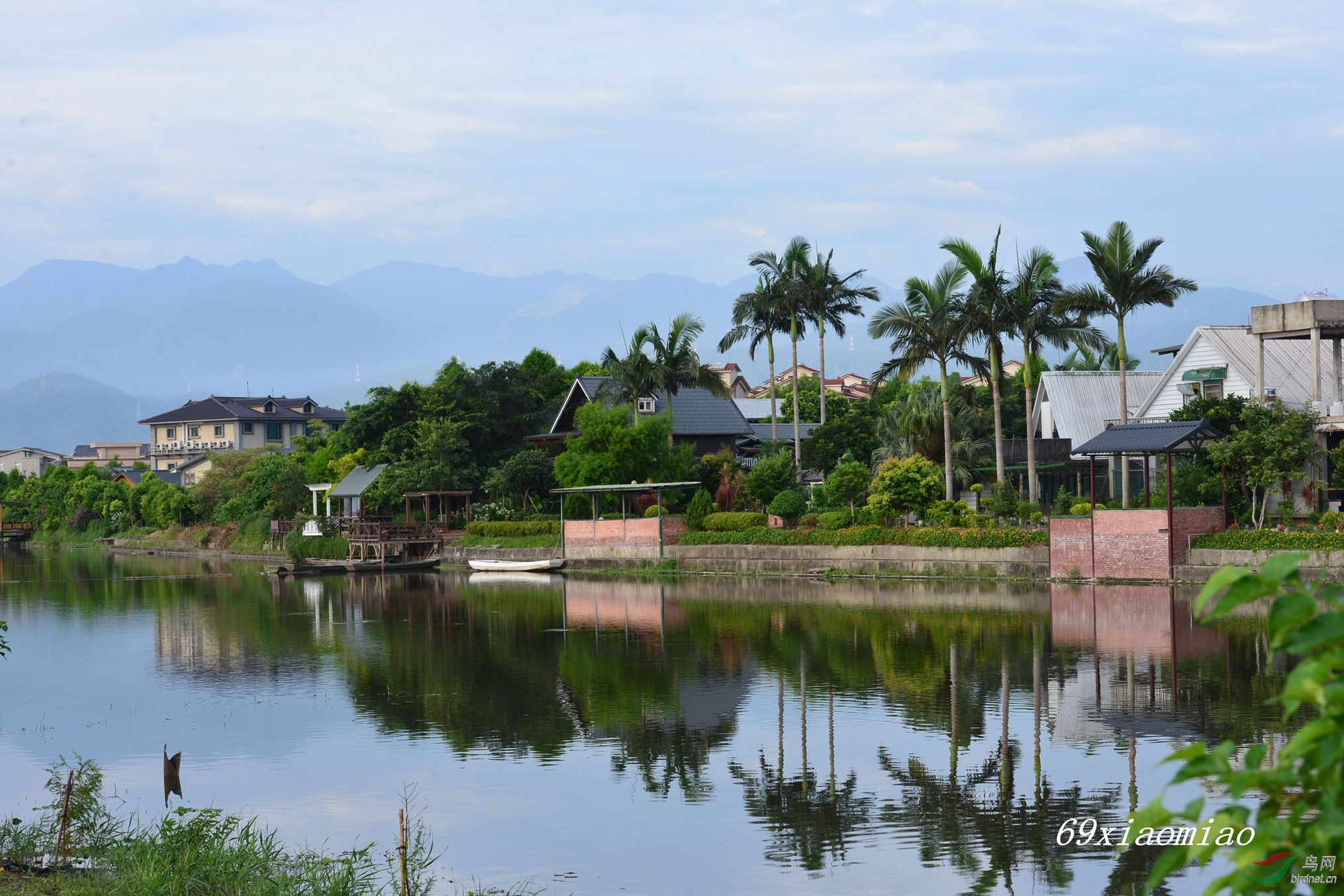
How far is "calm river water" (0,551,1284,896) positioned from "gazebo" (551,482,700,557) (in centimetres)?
1439

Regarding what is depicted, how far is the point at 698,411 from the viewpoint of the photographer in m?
67.7

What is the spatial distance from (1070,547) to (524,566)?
25303mm

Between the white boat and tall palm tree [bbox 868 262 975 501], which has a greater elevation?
tall palm tree [bbox 868 262 975 501]

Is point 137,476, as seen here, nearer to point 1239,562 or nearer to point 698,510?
point 698,510

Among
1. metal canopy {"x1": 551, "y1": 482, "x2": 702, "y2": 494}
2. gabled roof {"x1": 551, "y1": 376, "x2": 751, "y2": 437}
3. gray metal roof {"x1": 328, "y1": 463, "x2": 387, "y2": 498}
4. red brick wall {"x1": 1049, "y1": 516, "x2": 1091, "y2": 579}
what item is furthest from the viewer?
gray metal roof {"x1": 328, "y1": 463, "x2": 387, "y2": 498}

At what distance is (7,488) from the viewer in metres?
128

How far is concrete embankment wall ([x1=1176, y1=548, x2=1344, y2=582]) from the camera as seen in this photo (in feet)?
104

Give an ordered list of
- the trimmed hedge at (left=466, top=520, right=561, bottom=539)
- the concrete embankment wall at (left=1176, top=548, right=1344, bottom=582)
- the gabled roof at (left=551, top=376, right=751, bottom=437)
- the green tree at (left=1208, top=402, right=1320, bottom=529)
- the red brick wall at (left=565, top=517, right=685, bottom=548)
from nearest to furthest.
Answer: the concrete embankment wall at (left=1176, top=548, right=1344, bottom=582), the green tree at (left=1208, top=402, right=1320, bottom=529), the red brick wall at (left=565, top=517, right=685, bottom=548), the trimmed hedge at (left=466, top=520, right=561, bottom=539), the gabled roof at (left=551, top=376, right=751, bottom=437)

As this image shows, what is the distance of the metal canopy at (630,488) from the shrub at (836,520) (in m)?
6.36

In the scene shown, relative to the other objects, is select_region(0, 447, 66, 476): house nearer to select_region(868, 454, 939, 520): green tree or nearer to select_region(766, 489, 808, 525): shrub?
select_region(766, 489, 808, 525): shrub

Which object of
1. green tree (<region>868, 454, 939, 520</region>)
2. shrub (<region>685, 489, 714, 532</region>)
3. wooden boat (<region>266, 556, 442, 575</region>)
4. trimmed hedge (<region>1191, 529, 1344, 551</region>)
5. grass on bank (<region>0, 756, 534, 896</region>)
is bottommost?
wooden boat (<region>266, 556, 442, 575</region>)

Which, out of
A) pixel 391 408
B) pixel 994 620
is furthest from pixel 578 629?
pixel 391 408

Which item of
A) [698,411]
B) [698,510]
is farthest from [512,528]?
[698,411]

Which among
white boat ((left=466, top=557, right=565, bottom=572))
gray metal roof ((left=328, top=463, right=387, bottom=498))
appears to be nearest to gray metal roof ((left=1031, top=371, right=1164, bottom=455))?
white boat ((left=466, top=557, right=565, bottom=572))
